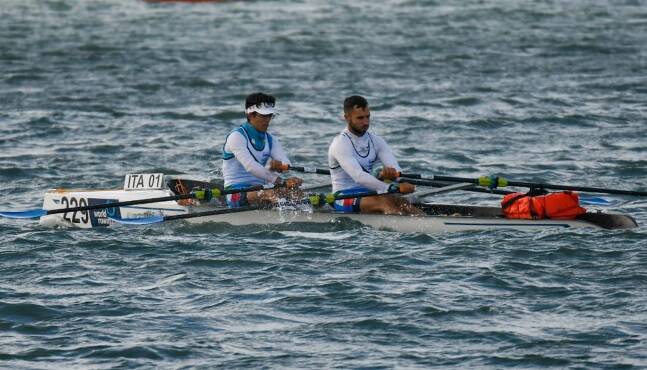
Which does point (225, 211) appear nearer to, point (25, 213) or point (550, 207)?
point (25, 213)

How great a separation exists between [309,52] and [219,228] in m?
23.8

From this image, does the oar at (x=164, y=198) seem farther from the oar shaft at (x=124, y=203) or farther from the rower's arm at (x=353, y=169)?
the rower's arm at (x=353, y=169)

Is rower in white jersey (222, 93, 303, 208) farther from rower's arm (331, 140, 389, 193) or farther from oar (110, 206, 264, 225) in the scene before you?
rower's arm (331, 140, 389, 193)

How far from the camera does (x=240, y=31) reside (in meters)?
48.5

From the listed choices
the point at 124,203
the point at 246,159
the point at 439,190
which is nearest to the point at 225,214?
the point at 246,159

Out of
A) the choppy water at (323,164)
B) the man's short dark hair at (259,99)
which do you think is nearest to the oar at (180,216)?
the choppy water at (323,164)

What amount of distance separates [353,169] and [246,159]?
5.27 ft

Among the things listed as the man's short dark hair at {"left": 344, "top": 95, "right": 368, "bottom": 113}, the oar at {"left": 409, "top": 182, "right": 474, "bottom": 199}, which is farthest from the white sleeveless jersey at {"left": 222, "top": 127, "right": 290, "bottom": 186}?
the oar at {"left": 409, "top": 182, "right": 474, "bottom": 199}

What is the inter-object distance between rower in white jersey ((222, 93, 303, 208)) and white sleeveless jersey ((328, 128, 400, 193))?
2.60 ft

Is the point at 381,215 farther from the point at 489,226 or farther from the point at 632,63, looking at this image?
the point at 632,63

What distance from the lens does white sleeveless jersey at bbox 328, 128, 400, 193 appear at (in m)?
17.8

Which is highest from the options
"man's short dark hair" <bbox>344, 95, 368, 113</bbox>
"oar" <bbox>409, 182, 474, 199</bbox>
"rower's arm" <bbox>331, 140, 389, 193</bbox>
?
"man's short dark hair" <bbox>344, 95, 368, 113</bbox>

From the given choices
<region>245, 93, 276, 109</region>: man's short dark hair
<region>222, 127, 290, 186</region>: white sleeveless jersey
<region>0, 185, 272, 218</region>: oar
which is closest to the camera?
<region>0, 185, 272, 218</region>: oar

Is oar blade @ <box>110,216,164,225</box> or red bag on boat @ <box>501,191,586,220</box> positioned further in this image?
oar blade @ <box>110,216,164,225</box>
